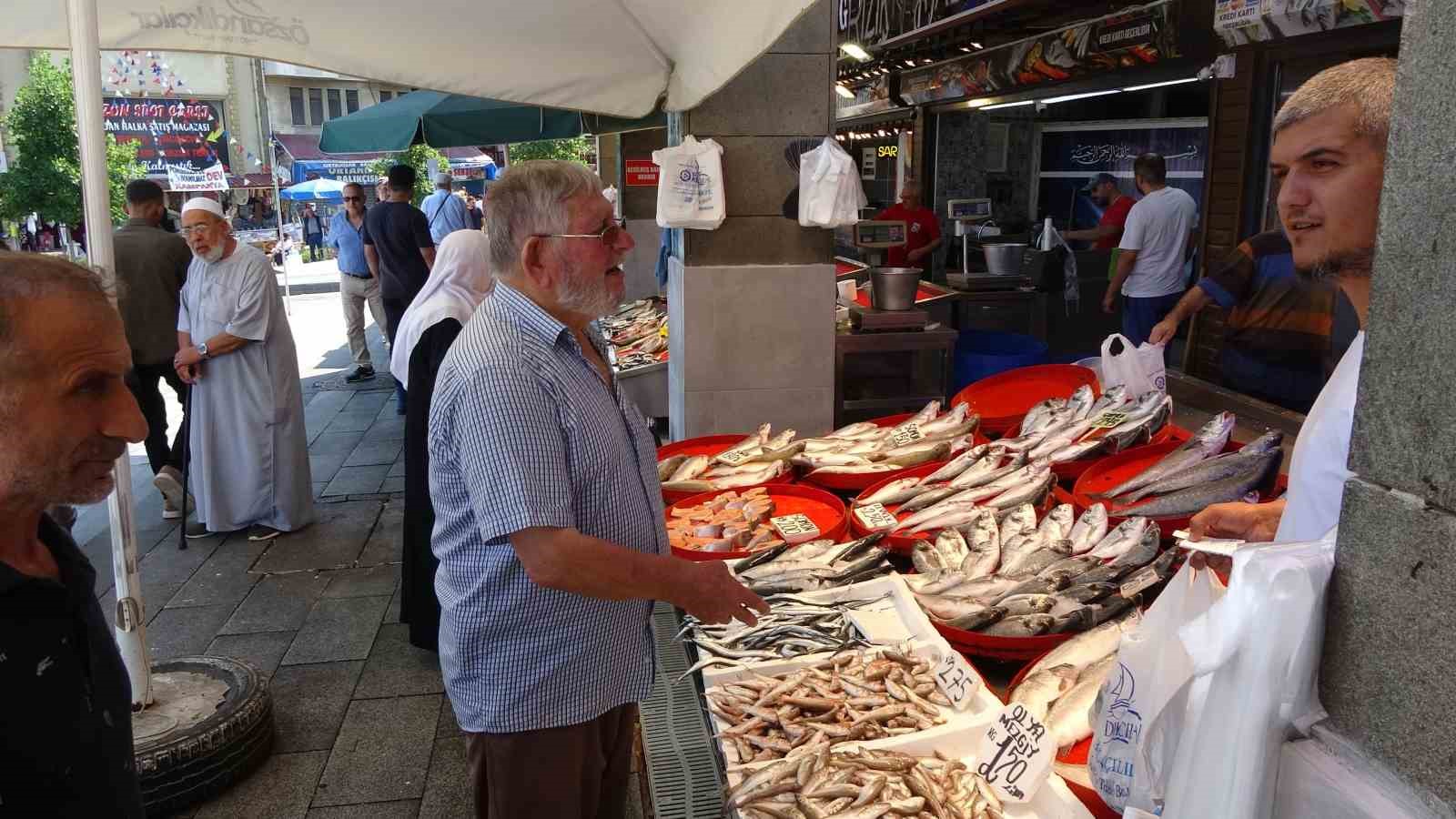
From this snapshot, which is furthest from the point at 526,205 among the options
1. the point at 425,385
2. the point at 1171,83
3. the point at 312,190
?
the point at 312,190

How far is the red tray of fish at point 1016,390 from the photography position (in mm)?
5410

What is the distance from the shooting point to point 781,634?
11.0ft

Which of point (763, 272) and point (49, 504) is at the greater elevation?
point (763, 272)

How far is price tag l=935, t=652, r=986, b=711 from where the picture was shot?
9.41ft

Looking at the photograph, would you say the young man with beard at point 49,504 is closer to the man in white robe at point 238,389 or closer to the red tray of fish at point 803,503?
the red tray of fish at point 803,503

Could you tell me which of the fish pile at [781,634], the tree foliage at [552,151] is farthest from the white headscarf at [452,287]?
the tree foliage at [552,151]

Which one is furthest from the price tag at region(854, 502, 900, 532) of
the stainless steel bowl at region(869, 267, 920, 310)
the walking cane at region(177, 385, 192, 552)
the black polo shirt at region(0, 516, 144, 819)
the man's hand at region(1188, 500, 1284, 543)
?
the walking cane at region(177, 385, 192, 552)

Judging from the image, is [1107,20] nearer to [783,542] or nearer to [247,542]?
[783,542]

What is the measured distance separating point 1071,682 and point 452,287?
3.30 meters

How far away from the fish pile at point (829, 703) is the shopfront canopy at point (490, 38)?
1934 mm

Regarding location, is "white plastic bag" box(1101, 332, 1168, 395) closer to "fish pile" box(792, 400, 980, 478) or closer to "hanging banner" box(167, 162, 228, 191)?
"fish pile" box(792, 400, 980, 478)

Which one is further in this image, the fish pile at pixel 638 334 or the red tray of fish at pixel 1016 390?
the fish pile at pixel 638 334

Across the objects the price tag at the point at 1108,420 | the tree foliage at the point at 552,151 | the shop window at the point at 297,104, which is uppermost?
the shop window at the point at 297,104

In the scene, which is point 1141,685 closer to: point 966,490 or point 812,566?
point 812,566
